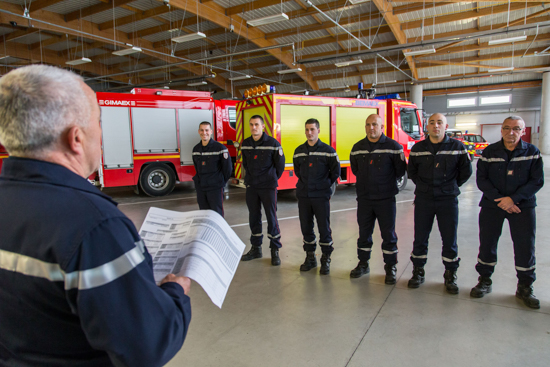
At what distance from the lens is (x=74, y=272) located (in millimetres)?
746

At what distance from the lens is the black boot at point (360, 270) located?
3.81 meters

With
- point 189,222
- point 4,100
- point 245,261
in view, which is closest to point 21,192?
point 4,100

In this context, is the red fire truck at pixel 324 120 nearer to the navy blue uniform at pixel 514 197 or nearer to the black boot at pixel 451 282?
the black boot at pixel 451 282

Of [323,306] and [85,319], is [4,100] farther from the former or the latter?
[323,306]

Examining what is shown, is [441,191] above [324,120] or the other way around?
the other way around

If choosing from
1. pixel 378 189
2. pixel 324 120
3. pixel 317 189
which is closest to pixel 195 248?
pixel 378 189

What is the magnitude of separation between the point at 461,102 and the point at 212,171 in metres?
25.6

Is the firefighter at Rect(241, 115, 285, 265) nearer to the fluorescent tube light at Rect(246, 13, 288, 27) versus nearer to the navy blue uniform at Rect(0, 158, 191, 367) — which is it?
the navy blue uniform at Rect(0, 158, 191, 367)

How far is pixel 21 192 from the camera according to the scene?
800mm

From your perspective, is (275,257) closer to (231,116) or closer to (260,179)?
(260,179)

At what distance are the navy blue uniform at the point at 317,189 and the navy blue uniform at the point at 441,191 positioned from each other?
96 cm

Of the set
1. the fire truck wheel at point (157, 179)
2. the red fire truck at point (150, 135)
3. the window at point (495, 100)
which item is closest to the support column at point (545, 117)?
the window at point (495, 100)

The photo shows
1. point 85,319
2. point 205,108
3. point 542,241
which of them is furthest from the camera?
point 205,108

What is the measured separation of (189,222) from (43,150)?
0.55 meters
